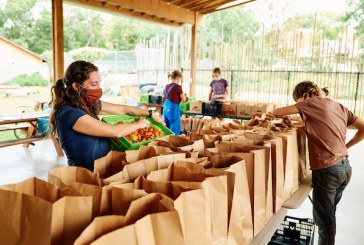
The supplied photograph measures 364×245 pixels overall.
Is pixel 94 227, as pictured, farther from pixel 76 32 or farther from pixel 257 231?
pixel 76 32

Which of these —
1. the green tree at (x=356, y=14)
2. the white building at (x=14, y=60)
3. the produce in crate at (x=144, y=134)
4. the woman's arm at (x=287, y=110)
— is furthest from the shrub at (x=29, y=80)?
the woman's arm at (x=287, y=110)

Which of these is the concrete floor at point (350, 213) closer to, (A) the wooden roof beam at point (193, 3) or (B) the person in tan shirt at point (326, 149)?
(B) the person in tan shirt at point (326, 149)

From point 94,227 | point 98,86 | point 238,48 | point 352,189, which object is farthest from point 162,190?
point 238,48

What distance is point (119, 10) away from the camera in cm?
738

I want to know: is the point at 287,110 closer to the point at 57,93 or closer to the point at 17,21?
the point at 57,93

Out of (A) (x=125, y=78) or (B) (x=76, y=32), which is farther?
(B) (x=76, y=32)

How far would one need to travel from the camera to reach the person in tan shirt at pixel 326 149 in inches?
86.0

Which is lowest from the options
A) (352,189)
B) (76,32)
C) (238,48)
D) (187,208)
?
(352,189)

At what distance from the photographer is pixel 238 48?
366 inches

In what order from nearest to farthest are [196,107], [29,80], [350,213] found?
[350,213] → [196,107] → [29,80]

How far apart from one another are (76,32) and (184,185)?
75.3ft

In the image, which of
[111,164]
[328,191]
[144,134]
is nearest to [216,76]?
[144,134]

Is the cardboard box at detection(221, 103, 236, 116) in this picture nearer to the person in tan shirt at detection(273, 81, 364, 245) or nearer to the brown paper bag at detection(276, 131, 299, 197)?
the person in tan shirt at detection(273, 81, 364, 245)

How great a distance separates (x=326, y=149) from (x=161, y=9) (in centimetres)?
648
